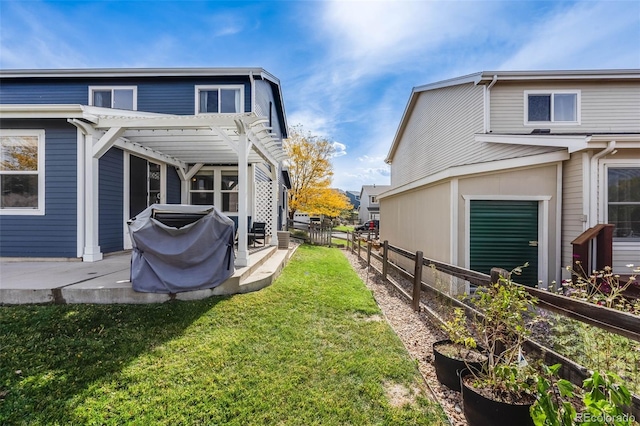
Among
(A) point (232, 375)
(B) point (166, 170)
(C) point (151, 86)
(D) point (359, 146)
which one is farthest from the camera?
(D) point (359, 146)

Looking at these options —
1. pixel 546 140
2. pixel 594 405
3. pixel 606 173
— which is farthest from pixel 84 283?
A: pixel 606 173

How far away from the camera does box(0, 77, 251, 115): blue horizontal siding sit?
10188 millimetres

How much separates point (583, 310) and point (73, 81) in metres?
15.2

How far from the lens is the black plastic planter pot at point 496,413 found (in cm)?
202

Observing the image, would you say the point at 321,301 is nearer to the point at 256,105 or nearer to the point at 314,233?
the point at 256,105

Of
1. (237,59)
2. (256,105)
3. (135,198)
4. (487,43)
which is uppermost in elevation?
(237,59)

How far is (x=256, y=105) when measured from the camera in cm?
1034

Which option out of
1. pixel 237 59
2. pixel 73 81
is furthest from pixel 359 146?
pixel 73 81

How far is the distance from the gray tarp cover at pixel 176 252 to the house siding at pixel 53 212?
3.11 metres

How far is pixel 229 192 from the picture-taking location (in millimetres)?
10117

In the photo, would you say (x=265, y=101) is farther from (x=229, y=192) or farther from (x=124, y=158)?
(x=124, y=158)

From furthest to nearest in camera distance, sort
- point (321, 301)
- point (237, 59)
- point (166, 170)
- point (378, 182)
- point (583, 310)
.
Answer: point (378, 182) → point (237, 59) → point (166, 170) → point (321, 301) → point (583, 310)

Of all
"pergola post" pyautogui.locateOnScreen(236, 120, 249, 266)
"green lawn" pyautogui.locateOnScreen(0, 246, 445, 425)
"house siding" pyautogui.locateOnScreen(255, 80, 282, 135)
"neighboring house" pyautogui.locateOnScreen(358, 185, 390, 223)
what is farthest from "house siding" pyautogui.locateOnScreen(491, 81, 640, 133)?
"neighboring house" pyautogui.locateOnScreen(358, 185, 390, 223)

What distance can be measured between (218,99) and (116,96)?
3.89 meters
